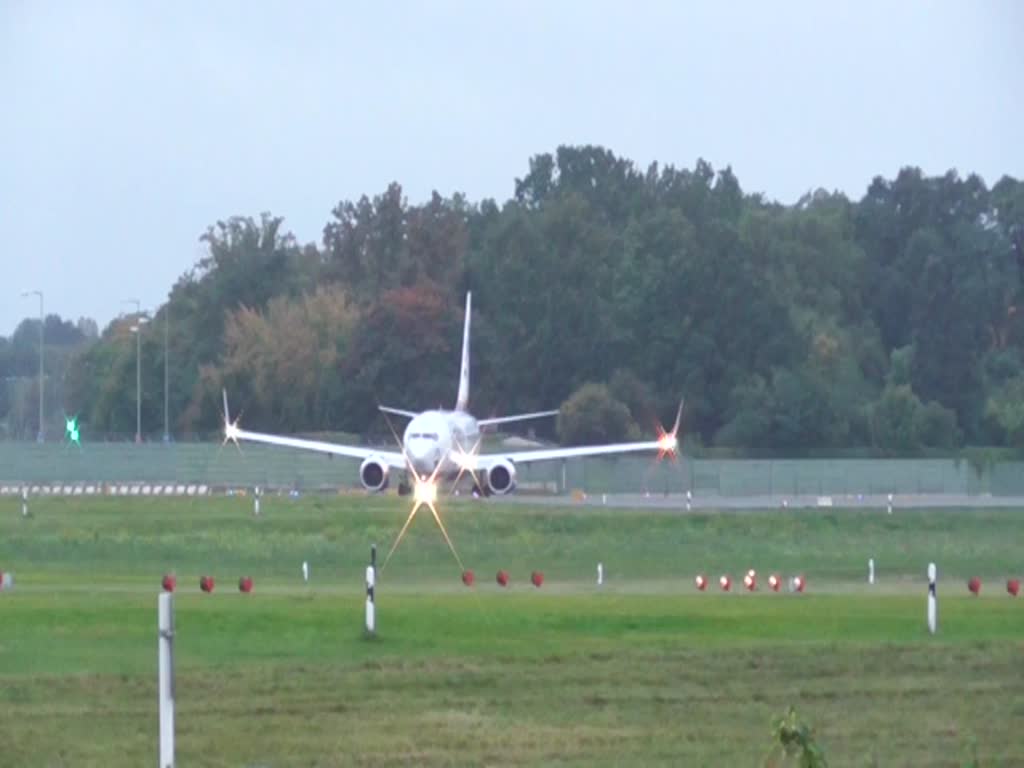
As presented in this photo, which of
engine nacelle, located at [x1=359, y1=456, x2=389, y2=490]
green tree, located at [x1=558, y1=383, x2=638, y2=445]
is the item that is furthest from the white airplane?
green tree, located at [x1=558, y1=383, x2=638, y2=445]

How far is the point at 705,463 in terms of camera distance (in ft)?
250

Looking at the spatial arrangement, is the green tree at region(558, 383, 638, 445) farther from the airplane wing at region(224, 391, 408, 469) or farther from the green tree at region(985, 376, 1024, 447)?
the airplane wing at region(224, 391, 408, 469)

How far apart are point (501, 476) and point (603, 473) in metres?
10.8

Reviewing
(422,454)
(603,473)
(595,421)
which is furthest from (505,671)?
(595,421)

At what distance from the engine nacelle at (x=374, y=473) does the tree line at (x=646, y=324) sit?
82.6 ft

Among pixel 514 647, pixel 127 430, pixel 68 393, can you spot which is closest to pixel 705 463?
pixel 127 430

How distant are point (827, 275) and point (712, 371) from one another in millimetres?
16483

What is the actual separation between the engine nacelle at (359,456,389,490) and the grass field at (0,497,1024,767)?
93.6 ft

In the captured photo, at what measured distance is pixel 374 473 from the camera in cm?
6719

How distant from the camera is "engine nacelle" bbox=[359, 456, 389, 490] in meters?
67.1

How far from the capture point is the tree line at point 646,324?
9625 cm

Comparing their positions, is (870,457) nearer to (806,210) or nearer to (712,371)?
(712,371)

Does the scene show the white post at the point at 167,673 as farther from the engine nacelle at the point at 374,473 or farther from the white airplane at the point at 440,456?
the engine nacelle at the point at 374,473

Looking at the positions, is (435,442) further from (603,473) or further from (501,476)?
(603,473)
